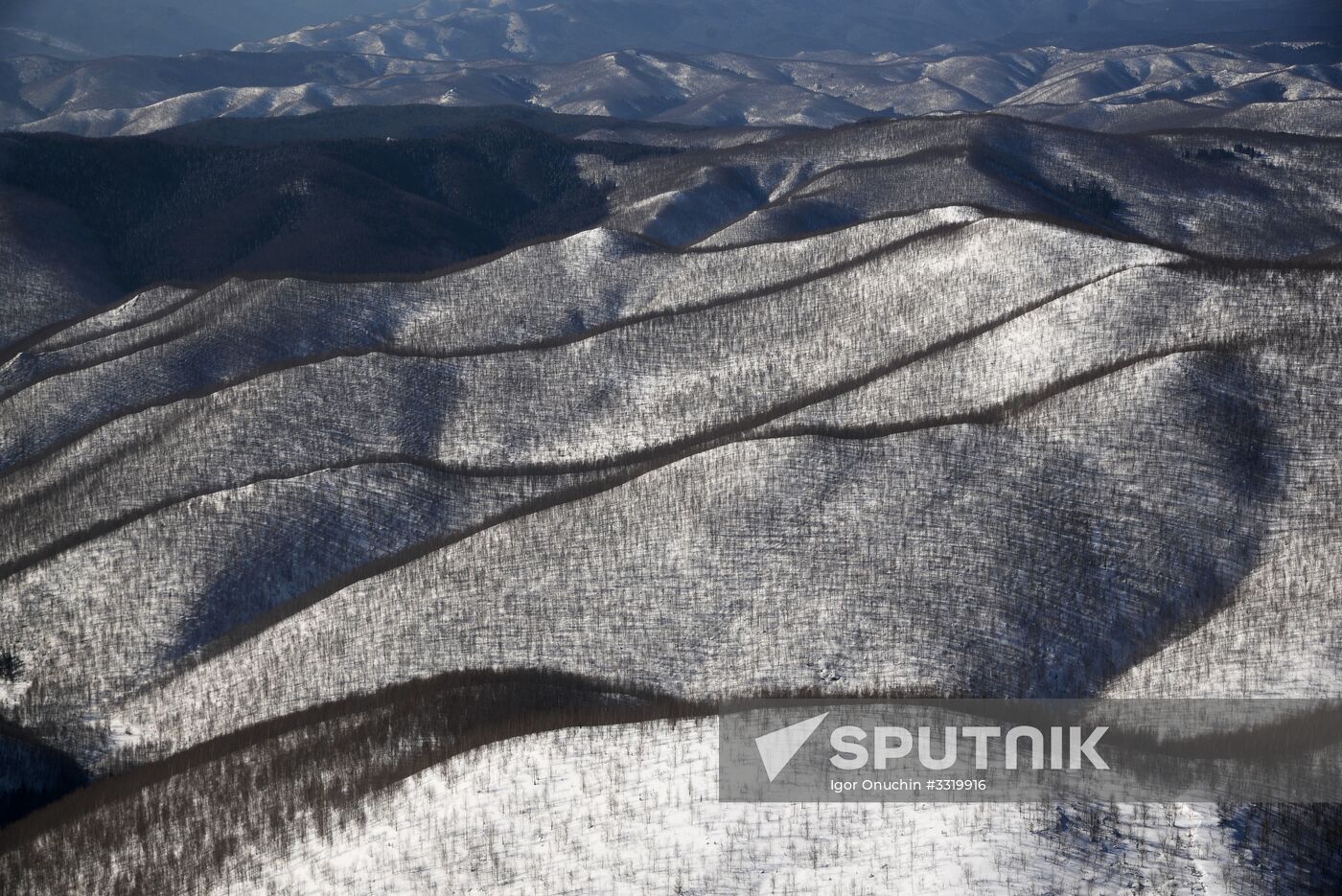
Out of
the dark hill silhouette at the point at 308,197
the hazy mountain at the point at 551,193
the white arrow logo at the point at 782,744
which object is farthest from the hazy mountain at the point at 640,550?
the dark hill silhouette at the point at 308,197

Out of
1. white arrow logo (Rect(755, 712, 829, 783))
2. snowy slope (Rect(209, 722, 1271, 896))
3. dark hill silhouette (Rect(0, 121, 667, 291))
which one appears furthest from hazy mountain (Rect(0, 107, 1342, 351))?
snowy slope (Rect(209, 722, 1271, 896))

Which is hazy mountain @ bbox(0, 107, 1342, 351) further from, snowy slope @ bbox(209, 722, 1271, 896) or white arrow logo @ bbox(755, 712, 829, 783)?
snowy slope @ bbox(209, 722, 1271, 896)

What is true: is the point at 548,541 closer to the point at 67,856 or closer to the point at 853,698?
the point at 853,698

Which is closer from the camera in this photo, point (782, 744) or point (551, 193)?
point (782, 744)

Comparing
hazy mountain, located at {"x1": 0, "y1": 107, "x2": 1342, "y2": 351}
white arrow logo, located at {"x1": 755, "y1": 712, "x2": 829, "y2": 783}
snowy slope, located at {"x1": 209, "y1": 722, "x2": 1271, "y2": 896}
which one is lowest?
snowy slope, located at {"x1": 209, "y1": 722, "x2": 1271, "y2": 896}

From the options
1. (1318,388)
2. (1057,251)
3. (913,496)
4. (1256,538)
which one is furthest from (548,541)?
(1057,251)

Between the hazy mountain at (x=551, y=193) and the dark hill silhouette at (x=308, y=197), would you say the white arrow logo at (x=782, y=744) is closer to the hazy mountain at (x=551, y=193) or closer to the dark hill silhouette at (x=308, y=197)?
the hazy mountain at (x=551, y=193)

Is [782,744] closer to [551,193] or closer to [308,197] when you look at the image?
[308,197]

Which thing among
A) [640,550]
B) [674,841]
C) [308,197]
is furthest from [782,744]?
[308,197]
